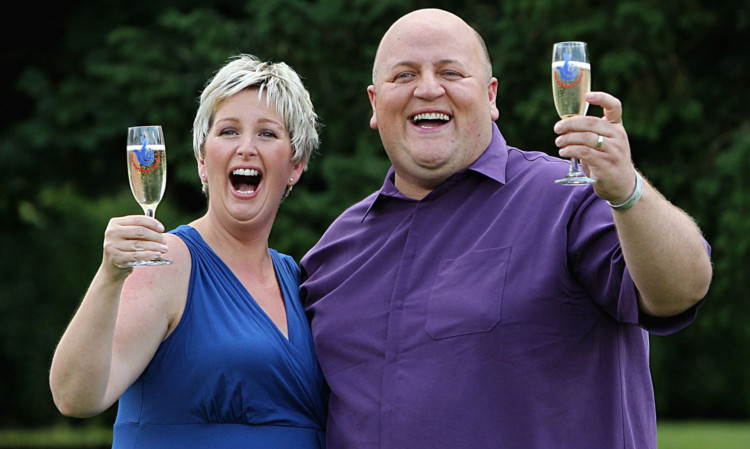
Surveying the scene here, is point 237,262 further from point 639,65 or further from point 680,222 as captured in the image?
point 639,65

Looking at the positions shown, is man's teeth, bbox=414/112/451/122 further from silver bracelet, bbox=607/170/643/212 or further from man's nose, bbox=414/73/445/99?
silver bracelet, bbox=607/170/643/212

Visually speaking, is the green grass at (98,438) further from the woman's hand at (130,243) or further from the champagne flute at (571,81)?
the champagne flute at (571,81)

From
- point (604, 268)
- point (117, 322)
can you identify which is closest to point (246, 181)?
point (117, 322)

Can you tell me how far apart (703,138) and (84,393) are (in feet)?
23.6

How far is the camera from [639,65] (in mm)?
8617

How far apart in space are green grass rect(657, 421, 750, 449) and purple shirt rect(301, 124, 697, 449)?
1177 cm

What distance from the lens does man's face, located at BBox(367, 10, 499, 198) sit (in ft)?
13.5

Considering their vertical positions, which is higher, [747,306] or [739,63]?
[739,63]

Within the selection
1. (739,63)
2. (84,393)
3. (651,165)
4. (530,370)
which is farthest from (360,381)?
(739,63)

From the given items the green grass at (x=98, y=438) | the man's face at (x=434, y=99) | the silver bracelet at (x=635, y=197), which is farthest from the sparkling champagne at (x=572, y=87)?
the green grass at (x=98, y=438)

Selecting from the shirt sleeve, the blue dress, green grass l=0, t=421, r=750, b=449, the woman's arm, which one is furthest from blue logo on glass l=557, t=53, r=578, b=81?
green grass l=0, t=421, r=750, b=449

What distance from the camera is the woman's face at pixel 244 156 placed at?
4.09m

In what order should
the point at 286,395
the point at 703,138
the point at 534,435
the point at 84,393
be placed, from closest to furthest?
1. the point at 84,393
2. the point at 534,435
3. the point at 286,395
4. the point at 703,138

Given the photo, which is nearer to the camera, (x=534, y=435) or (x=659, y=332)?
(x=659, y=332)
